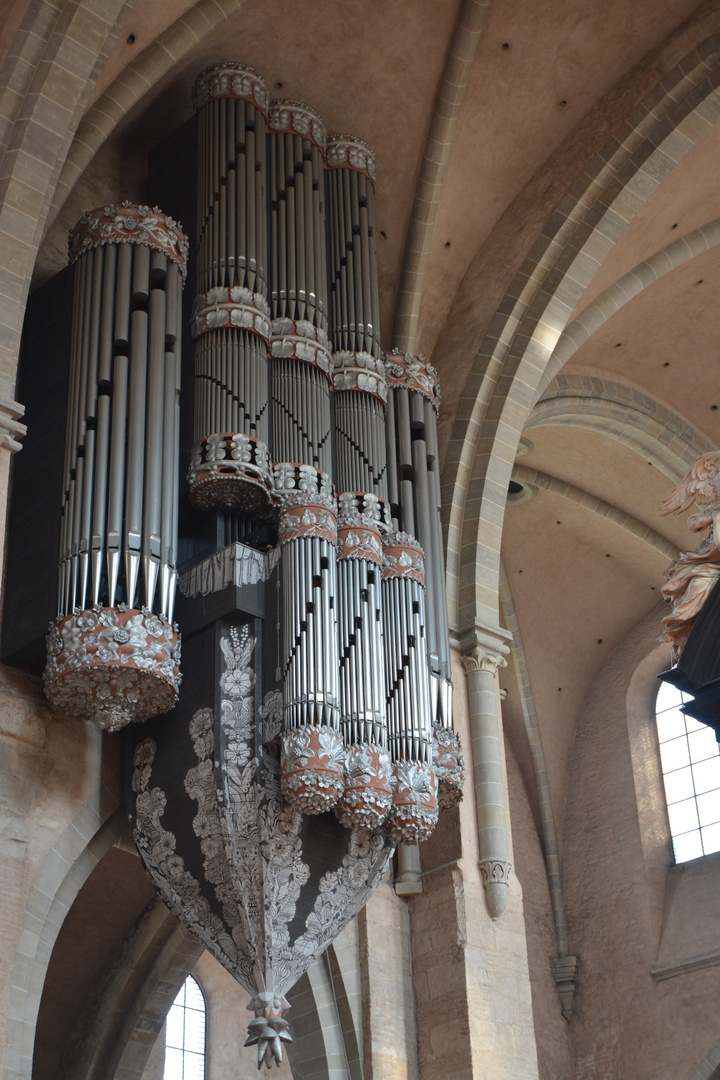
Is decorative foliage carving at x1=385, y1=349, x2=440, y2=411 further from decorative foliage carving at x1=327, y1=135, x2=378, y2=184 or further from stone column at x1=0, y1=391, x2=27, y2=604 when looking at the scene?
stone column at x1=0, y1=391, x2=27, y2=604

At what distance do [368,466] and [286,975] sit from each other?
3.88 m

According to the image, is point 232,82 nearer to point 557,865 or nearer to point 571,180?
point 571,180

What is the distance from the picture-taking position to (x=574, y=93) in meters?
12.8

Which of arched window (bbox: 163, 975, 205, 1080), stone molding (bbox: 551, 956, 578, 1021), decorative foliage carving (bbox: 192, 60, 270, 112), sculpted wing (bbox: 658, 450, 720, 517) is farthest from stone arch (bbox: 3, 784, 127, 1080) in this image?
stone molding (bbox: 551, 956, 578, 1021)

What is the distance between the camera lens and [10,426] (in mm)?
8523

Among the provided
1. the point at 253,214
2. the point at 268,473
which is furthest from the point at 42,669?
the point at 253,214

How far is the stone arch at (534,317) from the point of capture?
12.1 meters

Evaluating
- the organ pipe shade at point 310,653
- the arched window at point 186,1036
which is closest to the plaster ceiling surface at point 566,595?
the arched window at point 186,1036

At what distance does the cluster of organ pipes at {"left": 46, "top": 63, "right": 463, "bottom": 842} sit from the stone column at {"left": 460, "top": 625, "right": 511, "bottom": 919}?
1.09 meters

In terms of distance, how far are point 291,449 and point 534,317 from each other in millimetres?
3518

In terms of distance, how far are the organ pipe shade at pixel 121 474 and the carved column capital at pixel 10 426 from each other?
1.54ft

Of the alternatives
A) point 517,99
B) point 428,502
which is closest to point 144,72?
point 517,99

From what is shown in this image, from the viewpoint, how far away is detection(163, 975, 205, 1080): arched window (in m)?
14.5

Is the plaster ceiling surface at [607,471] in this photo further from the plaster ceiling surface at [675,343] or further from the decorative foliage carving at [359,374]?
the decorative foliage carving at [359,374]
